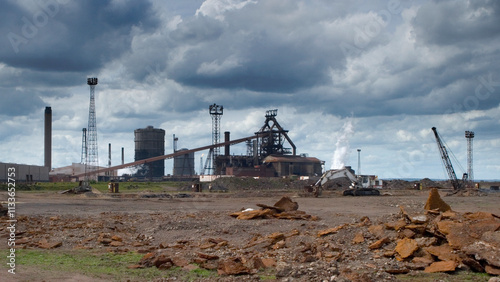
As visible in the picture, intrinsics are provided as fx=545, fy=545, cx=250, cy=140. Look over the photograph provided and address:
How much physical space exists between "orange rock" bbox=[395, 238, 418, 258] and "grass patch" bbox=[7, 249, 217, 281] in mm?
4892

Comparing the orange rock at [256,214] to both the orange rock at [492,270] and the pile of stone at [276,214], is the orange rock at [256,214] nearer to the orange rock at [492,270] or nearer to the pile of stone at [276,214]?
the pile of stone at [276,214]

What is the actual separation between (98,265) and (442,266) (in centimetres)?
902

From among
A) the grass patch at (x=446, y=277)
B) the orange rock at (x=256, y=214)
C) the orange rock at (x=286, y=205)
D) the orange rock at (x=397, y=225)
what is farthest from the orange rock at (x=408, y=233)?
the orange rock at (x=286, y=205)

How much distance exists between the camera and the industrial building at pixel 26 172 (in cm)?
8306

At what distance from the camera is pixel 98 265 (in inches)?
590

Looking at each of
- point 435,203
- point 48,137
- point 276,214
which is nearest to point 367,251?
point 435,203

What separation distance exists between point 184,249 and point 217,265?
352cm

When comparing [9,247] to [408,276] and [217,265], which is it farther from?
[408,276]

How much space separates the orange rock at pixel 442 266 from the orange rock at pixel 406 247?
2.65 feet

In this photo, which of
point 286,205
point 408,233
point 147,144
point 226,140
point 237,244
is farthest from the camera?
point 147,144

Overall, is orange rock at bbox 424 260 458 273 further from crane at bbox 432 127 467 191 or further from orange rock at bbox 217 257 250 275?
crane at bbox 432 127 467 191

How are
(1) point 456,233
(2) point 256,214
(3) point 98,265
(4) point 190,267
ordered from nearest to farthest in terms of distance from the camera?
(4) point 190,267 < (1) point 456,233 < (3) point 98,265 < (2) point 256,214

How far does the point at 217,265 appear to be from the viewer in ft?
47.2

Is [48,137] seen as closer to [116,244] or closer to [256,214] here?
[256,214]
